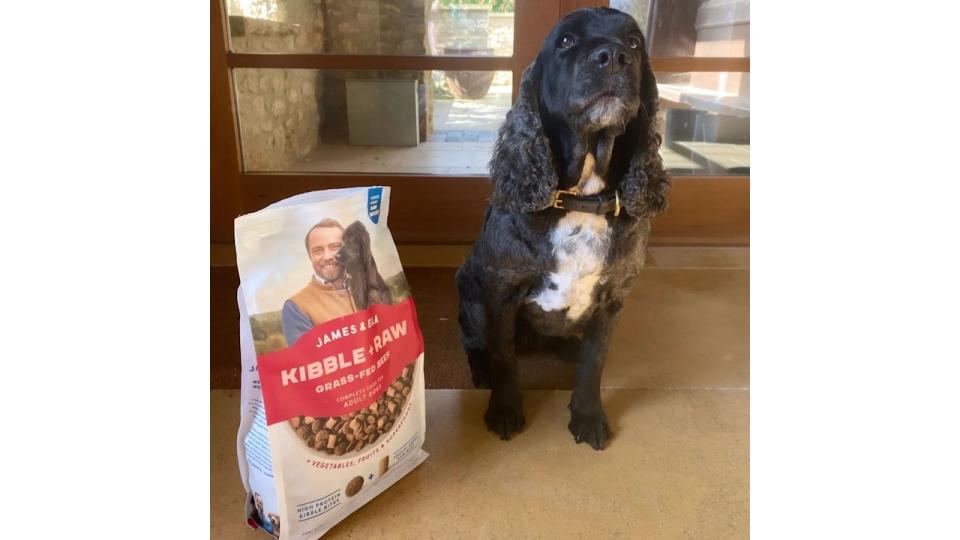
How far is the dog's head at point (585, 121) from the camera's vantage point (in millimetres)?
1205

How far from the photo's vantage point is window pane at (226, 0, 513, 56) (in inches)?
92.5

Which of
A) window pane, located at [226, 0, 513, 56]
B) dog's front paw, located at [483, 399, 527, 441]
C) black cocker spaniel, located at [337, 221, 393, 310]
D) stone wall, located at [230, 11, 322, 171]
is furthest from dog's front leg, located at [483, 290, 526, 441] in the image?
stone wall, located at [230, 11, 322, 171]

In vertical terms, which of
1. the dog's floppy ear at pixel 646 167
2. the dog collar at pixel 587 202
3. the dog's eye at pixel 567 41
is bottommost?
the dog collar at pixel 587 202

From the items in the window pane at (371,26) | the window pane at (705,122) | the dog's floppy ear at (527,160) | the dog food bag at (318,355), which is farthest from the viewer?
the window pane at (705,122)

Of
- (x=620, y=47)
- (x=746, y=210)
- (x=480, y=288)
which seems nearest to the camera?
(x=620, y=47)

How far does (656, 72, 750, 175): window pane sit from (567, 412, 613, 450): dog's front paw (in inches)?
55.6

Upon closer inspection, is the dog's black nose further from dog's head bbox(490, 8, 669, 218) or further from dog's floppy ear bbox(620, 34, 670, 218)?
dog's floppy ear bbox(620, 34, 670, 218)

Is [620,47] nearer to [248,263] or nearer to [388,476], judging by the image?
[248,263]

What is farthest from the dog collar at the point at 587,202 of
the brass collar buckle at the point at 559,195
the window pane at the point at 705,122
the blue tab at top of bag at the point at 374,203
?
the window pane at the point at 705,122

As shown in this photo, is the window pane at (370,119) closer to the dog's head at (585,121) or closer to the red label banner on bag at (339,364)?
the dog's head at (585,121)

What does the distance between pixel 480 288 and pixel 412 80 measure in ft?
3.90

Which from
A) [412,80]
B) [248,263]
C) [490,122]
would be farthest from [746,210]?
[248,263]

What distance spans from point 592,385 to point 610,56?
2.53 ft

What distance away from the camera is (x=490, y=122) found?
100 inches
